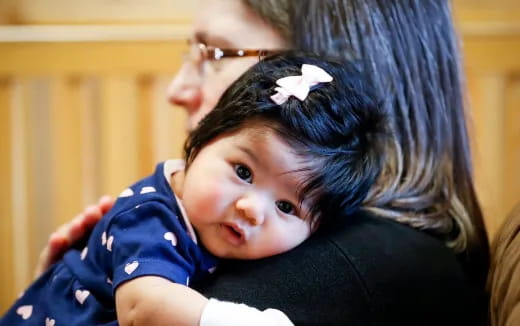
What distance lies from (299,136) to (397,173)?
271 millimetres

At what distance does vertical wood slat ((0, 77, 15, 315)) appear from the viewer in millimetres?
2066

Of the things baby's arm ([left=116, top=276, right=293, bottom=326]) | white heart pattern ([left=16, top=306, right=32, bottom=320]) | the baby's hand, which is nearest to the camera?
baby's arm ([left=116, top=276, right=293, bottom=326])

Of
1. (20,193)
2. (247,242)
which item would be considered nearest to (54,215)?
(20,193)

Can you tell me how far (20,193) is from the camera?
215 cm

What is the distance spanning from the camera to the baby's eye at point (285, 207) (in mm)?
923

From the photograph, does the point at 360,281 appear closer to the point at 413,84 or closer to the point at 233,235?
the point at 233,235

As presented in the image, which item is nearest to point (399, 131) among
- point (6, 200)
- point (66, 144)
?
point (66, 144)

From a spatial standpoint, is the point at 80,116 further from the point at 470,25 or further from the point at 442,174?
the point at 442,174

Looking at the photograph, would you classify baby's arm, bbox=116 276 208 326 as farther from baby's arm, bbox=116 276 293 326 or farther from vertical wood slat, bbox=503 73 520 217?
vertical wood slat, bbox=503 73 520 217

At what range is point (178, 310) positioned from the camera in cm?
80

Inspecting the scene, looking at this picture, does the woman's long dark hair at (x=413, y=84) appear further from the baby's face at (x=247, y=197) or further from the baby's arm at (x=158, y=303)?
the baby's arm at (x=158, y=303)

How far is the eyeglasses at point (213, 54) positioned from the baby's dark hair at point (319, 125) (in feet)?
0.52

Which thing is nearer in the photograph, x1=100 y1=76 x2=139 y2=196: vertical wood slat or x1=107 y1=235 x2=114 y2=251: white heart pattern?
x1=107 y1=235 x2=114 y2=251: white heart pattern

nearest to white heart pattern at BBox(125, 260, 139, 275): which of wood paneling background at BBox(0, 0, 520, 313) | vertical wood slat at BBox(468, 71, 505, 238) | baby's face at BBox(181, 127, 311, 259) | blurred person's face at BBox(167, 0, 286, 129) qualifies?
baby's face at BBox(181, 127, 311, 259)
